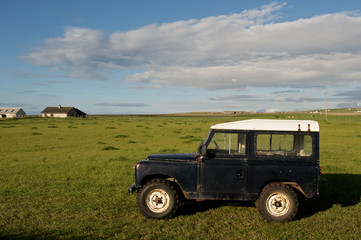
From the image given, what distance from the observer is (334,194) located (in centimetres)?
877

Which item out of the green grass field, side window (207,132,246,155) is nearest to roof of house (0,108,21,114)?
the green grass field

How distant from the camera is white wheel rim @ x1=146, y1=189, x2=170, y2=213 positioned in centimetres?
662

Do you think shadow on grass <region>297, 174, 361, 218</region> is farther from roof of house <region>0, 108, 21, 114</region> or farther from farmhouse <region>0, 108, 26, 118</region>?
roof of house <region>0, 108, 21, 114</region>

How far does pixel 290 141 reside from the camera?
655cm

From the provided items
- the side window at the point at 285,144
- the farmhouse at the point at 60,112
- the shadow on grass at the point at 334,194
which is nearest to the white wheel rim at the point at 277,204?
the shadow on grass at the point at 334,194

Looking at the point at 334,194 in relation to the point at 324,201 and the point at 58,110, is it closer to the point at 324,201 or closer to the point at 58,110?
the point at 324,201

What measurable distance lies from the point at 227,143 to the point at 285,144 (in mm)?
1366

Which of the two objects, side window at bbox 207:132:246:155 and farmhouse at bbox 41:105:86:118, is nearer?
side window at bbox 207:132:246:155

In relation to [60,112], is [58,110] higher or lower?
higher

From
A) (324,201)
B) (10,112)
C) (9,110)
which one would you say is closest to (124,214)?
(324,201)

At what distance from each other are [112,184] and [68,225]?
3.64m

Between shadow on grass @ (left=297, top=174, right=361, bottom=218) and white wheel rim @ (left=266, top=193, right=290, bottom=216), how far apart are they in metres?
0.80

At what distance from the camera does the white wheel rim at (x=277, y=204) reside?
6457mm

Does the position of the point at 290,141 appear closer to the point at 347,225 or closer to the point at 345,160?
the point at 347,225
